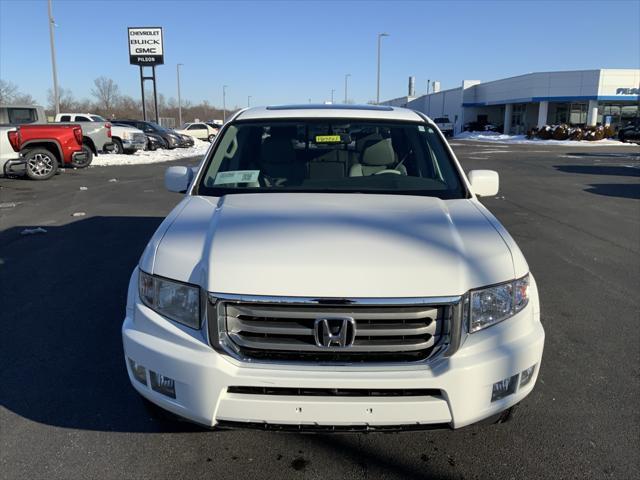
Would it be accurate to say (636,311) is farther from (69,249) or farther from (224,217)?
(69,249)

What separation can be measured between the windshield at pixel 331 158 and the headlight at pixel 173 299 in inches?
45.5

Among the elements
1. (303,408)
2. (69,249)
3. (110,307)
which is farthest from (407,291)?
(69,249)

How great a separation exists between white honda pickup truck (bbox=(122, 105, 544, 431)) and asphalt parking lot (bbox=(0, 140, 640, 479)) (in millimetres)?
416

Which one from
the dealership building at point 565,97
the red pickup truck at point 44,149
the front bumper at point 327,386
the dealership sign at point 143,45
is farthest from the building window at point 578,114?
the front bumper at point 327,386

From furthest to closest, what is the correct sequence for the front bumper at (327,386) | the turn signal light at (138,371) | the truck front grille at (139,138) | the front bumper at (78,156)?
the truck front grille at (139,138) < the front bumper at (78,156) < the turn signal light at (138,371) < the front bumper at (327,386)

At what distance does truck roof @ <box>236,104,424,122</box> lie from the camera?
416 centimetres

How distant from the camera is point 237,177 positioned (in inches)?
148

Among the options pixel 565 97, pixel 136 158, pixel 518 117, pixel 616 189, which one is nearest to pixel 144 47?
pixel 136 158

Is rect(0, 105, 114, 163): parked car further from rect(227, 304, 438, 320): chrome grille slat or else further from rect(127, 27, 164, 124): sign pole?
rect(127, 27, 164, 124): sign pole

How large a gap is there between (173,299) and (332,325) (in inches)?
30.4

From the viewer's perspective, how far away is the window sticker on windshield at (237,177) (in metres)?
3.72

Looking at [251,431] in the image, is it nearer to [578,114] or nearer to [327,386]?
[327,386]

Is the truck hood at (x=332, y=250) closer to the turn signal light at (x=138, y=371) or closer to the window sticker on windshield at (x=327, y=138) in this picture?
the turn signal light at (x=138, y=371)

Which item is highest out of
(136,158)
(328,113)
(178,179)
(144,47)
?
(144,47)
